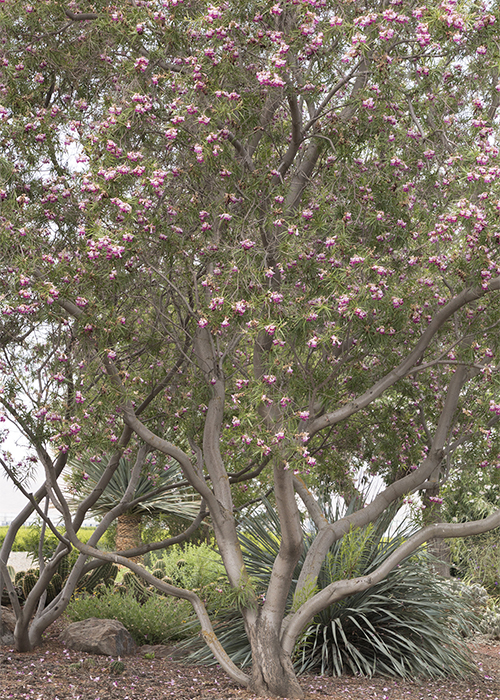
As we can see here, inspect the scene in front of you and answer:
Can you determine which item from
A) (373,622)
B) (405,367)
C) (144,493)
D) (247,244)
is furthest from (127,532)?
(247,244)

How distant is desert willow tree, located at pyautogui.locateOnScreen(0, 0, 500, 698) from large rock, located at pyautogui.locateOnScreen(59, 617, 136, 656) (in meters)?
1.86

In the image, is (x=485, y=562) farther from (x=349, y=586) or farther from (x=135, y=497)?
(x=349, y=586)

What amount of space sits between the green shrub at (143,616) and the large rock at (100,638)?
2.02ft

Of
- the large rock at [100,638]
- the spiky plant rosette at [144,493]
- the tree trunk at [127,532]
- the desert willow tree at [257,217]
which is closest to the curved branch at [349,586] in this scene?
the desert willow tree at [257,217]

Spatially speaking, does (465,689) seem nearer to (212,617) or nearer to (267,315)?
(212,617)

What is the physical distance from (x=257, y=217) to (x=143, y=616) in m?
5.98

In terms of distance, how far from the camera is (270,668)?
686cm

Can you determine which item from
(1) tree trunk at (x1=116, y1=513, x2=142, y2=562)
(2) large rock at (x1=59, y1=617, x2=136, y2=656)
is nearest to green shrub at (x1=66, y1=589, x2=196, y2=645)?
(2) large rock at (x1=59, y1=617, x2=136, y2=656)

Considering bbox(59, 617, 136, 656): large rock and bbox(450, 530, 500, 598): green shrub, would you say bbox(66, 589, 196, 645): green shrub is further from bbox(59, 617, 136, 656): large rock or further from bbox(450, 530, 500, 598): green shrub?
bbox(450, 530, 500, 598): green shrub

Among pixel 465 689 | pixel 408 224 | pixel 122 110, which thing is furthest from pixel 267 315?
pixel 465 689

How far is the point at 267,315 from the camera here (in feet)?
20.3

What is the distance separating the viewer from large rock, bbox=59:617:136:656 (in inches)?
A: 348

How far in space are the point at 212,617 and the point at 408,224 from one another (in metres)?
5.47

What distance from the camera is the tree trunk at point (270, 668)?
683 centimetres
